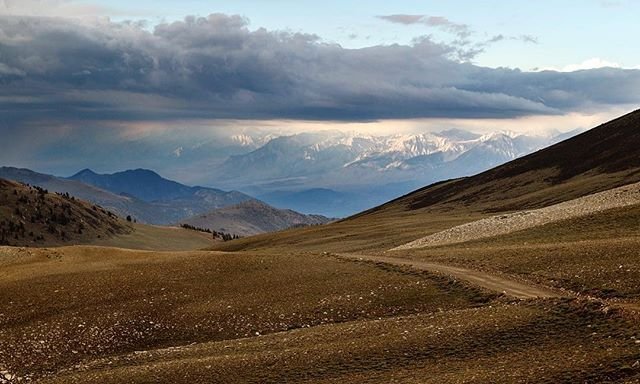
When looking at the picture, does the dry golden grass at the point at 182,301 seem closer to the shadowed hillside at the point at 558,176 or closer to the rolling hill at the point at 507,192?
the rolling hill at the point at 507,192

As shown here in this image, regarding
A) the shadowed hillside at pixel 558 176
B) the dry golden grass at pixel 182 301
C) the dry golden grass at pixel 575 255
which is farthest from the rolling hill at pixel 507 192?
the dry golden grass at pixel 182 301

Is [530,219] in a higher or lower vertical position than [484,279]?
higher

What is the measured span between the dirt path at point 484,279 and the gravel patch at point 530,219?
56.4 ft

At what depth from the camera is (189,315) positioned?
47.2 m

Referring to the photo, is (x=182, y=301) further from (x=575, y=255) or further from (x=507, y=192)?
(x=507, y=192)

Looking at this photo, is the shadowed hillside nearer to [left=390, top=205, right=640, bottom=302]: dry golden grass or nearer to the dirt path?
[left=390, top=205, right=640, bottom=302]: dry golden grass

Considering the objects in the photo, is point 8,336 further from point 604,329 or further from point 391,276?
point 604,329

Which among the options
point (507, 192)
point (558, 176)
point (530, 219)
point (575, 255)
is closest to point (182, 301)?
point (575, 255)

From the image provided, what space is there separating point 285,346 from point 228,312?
41.8 feet

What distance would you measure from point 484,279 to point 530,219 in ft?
104

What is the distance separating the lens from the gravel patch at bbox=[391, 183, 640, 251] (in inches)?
2739

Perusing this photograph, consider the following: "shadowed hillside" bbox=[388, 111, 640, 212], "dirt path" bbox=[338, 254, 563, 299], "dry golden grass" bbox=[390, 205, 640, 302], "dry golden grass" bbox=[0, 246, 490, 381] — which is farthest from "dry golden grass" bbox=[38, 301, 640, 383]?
"shadowed hillside" bbox=[388, 111, 640, 212]

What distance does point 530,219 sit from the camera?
74188 mm

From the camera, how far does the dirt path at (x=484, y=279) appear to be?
39969 millimetres
